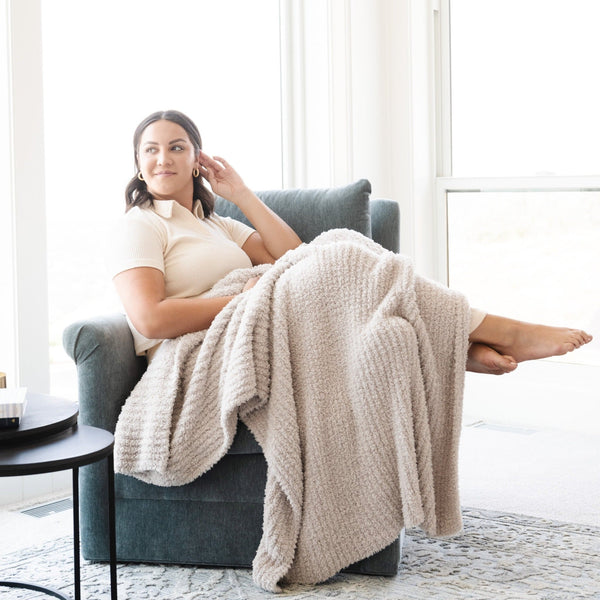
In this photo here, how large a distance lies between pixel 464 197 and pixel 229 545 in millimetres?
2354

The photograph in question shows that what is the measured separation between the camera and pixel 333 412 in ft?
6.43

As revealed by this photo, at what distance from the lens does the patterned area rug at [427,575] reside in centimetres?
194

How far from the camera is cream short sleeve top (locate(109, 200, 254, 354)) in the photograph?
2203 mm

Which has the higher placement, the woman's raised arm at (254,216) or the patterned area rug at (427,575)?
the woman's raised arm at (254,216)

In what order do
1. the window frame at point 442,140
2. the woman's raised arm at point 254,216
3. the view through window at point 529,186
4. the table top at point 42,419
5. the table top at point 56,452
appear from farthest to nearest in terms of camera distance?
1. the window frame at point 442,140
2. the view through window at point 529,186
3. the woman's raised arm at point 254,216
4. the table top at point 42,419
5. the table top at point 56,452

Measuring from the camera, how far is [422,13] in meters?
3.99

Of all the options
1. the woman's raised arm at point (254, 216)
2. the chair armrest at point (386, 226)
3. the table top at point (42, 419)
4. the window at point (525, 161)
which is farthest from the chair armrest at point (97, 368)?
the window at point (525, 161)

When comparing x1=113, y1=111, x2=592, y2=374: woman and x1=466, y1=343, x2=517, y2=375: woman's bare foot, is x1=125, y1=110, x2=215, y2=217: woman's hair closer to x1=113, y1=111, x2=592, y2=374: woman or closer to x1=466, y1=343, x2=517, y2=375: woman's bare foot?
x1=113, y1=111, x2=592, y2=374: woman

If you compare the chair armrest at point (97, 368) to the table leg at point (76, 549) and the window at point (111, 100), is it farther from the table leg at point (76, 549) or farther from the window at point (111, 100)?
the window at point (111, 100)

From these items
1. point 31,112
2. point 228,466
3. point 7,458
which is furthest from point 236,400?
point 31,112

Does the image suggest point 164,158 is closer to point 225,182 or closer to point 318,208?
point 225,182

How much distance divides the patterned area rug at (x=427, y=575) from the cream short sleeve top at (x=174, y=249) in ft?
1.79

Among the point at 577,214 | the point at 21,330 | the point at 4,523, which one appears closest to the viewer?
the point at 4,523

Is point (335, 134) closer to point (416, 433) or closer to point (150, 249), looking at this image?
point (150, 249)
